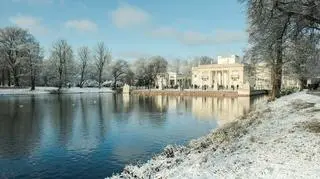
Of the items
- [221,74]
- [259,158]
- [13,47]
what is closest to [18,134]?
[259,158]

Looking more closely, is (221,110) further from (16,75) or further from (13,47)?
(16,75)

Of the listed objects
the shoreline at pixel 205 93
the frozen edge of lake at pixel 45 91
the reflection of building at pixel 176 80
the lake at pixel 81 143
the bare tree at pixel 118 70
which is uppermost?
the bare tree at pixel 118 70

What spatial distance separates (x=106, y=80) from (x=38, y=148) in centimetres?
11725

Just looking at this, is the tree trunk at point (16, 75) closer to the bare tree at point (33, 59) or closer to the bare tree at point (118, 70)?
the bare tree at point (33, 59)

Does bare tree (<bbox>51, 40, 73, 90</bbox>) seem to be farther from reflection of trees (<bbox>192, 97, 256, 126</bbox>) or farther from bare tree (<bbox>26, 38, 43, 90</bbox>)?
reflection of trees (<bbox>192, 97, 256, 126</bbox>)

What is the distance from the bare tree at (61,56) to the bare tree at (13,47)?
42.2 ft

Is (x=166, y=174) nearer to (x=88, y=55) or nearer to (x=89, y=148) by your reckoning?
(x=89, y=148)

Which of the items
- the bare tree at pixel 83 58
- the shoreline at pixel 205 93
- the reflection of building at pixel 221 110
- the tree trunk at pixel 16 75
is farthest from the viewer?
the bare tree at pixel 83 58

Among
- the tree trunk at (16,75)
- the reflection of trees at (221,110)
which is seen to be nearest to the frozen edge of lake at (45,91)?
the tree trunk at (16,75)

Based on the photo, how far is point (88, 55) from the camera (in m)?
121

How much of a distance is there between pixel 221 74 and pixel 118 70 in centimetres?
3394

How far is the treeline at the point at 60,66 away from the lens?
93.4 metres

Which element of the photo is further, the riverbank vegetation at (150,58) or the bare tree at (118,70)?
the bare tree at (118,70)

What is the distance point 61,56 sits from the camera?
107938 mm
